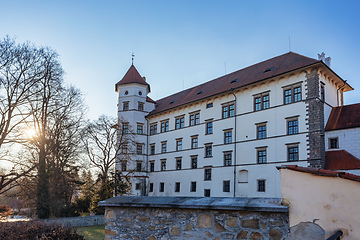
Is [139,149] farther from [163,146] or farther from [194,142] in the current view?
[194,142]

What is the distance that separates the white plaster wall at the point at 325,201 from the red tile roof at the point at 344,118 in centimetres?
2690

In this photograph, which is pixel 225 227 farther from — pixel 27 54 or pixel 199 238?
pixel 27 54

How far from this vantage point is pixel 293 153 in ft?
96.7

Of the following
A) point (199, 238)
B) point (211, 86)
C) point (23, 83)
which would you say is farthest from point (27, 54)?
point (211, 86)

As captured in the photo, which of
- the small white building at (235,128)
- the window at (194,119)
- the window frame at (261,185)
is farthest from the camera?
the window at (194,119)

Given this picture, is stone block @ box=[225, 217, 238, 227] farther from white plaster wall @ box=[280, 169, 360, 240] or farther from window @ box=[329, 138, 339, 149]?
window @ box=[329, 138, 339, 149]

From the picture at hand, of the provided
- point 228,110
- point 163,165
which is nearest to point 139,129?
point 163,165

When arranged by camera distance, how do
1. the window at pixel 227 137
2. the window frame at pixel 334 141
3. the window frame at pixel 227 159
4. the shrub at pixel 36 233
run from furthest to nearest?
the window at pixel 227 137 → the window frame at pixel 227 159 → the window frame at pixel 334 141 → the shrub at pixel 36 233

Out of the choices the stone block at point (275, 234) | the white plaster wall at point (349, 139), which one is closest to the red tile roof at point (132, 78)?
the white plaster wall at point (349, 139)

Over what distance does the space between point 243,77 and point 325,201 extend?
36028 mm

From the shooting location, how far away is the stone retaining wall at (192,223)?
13.0 ft

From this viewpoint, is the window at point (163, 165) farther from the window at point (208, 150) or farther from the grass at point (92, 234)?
the grass at point (92, 234)

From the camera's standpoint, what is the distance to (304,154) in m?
28.6

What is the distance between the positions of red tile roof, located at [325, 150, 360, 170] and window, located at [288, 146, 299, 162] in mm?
2476
